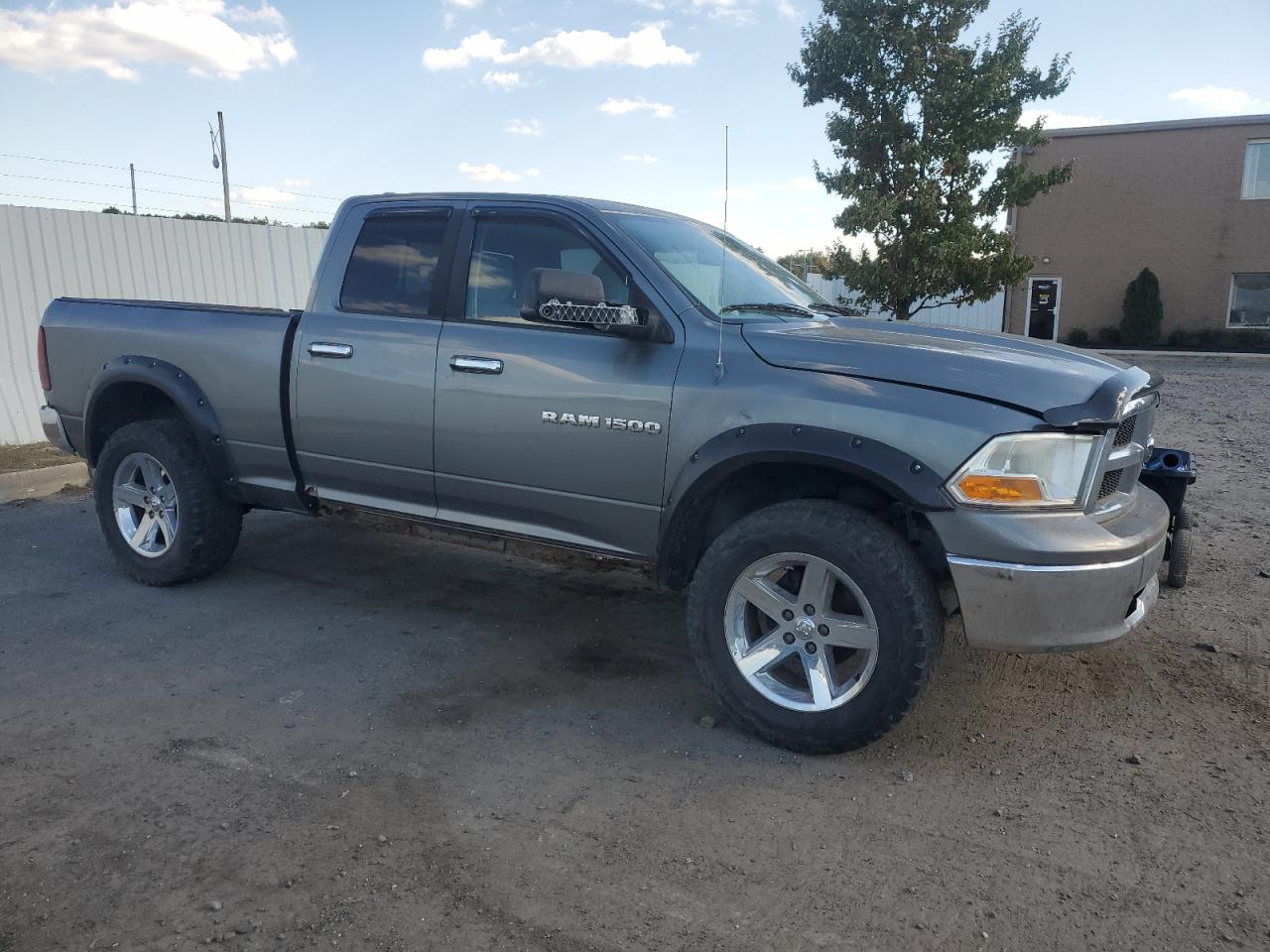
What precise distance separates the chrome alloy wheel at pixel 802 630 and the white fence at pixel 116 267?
8322 mm

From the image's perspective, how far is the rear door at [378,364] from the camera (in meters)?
4.44

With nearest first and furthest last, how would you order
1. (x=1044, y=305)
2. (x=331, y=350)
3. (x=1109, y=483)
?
(x=1109, y=483), (x=331, y=350), (x=1044, y=305)

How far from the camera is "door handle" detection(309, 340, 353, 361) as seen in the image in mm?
4590

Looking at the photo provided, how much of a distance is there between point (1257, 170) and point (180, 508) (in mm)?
27467

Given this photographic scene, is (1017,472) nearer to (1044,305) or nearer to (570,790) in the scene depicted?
(570,790)

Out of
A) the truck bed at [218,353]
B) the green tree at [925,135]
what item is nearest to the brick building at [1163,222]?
the green tree at [925,135]

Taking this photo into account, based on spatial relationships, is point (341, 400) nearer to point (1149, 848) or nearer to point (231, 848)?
point (231, 848)

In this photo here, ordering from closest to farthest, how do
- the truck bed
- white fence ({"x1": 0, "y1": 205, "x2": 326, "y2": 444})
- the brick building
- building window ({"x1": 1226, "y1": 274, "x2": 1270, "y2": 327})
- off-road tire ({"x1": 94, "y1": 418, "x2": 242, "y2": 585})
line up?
the truck bed
off-road tire ({"x1": 94, "y1": 418, "x2": 242, "y2": 585})
white fence ({"x1": 0, "y1": 205, "x2": 326, "y2": 444})
the brick building
building window ({"x1": 1226, "y1": 274, "x2": 1270, "y2": 327})

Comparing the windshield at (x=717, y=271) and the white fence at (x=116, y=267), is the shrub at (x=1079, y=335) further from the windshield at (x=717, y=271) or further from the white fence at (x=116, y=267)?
the windshield at (x=717, y=271)

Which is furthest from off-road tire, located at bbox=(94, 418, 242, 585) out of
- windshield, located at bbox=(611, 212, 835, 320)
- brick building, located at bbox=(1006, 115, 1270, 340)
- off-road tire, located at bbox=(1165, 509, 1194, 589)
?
brick building, located at bbox=(1006, 115, 1270, 340)

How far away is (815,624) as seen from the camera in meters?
3.51

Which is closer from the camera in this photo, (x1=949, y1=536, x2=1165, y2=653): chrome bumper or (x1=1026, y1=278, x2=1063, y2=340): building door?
(x1=949, y1=536, x2=1165, y2=653): chrome bumper

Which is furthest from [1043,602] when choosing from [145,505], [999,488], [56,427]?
[56,427]

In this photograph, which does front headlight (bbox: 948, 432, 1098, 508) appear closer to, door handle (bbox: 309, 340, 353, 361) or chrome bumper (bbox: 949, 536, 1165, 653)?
chrome bumper (bbox: 949, 536, 1165, 653)
